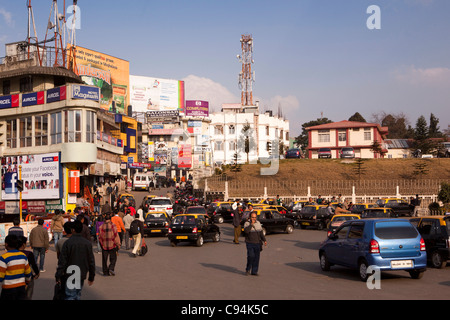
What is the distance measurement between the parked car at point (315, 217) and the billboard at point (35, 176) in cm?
1770

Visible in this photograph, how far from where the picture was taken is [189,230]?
21875 millimetres

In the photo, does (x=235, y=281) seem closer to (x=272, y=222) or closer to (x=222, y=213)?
(x=272, y=222)

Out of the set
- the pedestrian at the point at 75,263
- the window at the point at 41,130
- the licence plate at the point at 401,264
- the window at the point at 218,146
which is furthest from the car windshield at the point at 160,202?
the window at the point at 218,146

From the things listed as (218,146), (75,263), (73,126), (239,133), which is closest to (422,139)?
(239,133)

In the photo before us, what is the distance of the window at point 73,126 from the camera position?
36025mm

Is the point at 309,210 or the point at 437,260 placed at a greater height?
the point at 309,210

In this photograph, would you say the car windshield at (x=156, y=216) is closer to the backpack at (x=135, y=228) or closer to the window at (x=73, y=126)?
the backpack at (x=135, y=228)

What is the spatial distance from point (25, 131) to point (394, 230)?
33721mm

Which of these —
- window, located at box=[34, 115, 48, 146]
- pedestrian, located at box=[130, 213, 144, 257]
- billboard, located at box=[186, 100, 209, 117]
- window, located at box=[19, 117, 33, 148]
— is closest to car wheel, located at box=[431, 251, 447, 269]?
pedestrian, located at box=[130, 213, 144, 257]

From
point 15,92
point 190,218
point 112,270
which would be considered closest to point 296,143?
point 15,92

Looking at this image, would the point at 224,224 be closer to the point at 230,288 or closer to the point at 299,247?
the point at 299,247
